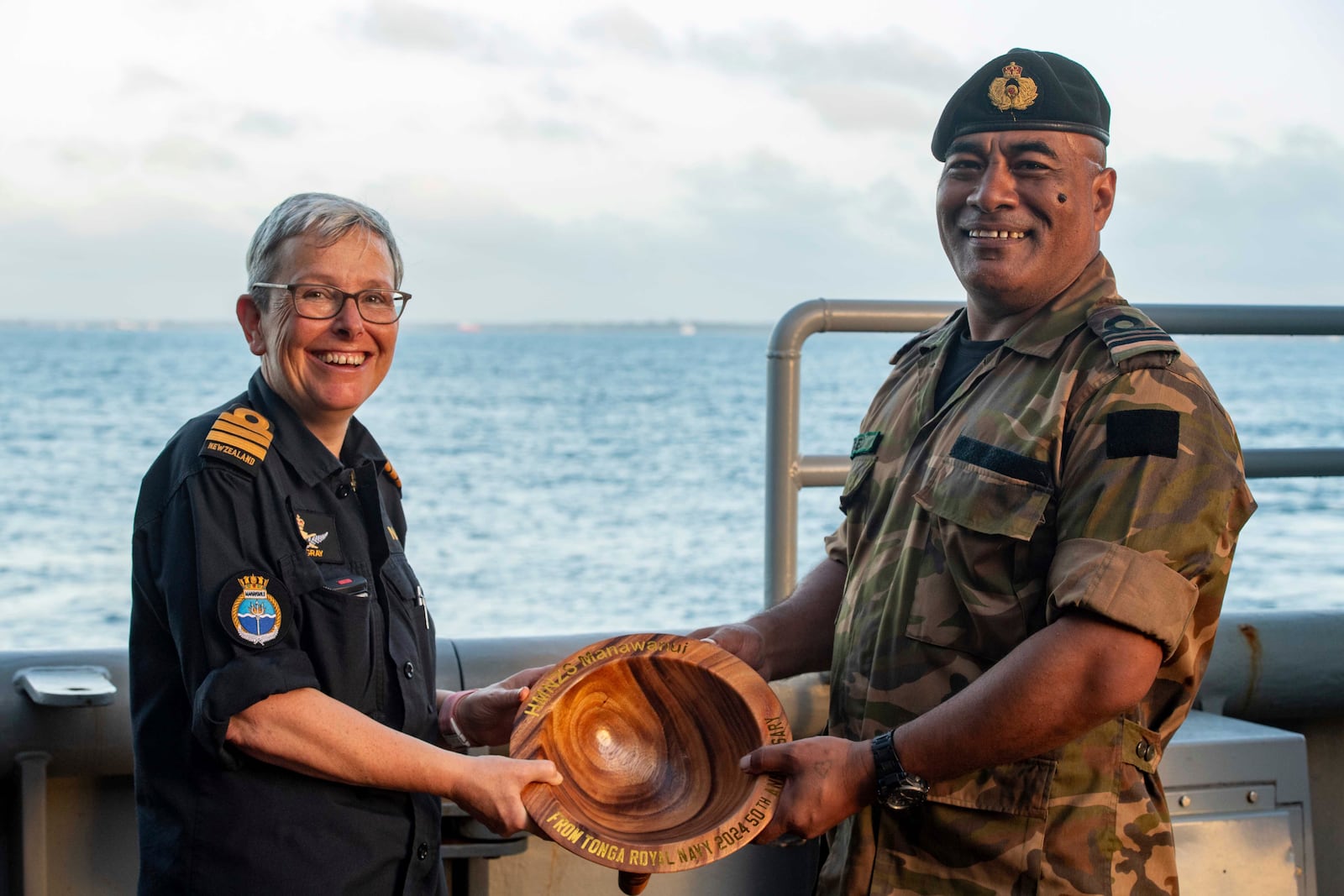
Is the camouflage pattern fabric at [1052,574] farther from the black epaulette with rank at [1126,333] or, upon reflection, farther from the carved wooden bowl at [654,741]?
the carved wooden bowl at [654,741]

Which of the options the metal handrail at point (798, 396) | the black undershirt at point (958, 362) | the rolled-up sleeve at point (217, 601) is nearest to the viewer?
the rolled-up sleeve at point (217, 601)

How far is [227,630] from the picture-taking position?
5.84ft

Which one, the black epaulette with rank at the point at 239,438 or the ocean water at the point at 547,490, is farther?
the ocean water at the point at 547,490

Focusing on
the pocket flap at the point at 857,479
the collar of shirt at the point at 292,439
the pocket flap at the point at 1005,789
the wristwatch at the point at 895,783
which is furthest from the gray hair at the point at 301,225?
the pocket flap at the point at 1005,789

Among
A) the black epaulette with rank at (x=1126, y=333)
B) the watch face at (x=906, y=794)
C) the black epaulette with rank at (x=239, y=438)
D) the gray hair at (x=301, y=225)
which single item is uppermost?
the gray hair at (x=301, y=225)

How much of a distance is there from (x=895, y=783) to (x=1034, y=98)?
43.0 inches

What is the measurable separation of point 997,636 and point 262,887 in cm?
111

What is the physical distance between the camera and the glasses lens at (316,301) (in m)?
1.99

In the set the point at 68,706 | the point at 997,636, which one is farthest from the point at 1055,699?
the point at 68,706

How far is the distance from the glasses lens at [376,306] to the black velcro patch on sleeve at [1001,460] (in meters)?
0.92

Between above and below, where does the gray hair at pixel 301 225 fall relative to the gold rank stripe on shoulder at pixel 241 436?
above

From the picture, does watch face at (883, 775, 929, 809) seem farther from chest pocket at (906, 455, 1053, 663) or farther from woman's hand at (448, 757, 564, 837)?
woman's hand at (448, 757, 564, 837)

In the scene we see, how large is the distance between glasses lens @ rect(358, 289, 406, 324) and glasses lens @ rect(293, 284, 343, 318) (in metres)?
0.04

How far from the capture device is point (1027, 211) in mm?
2166
